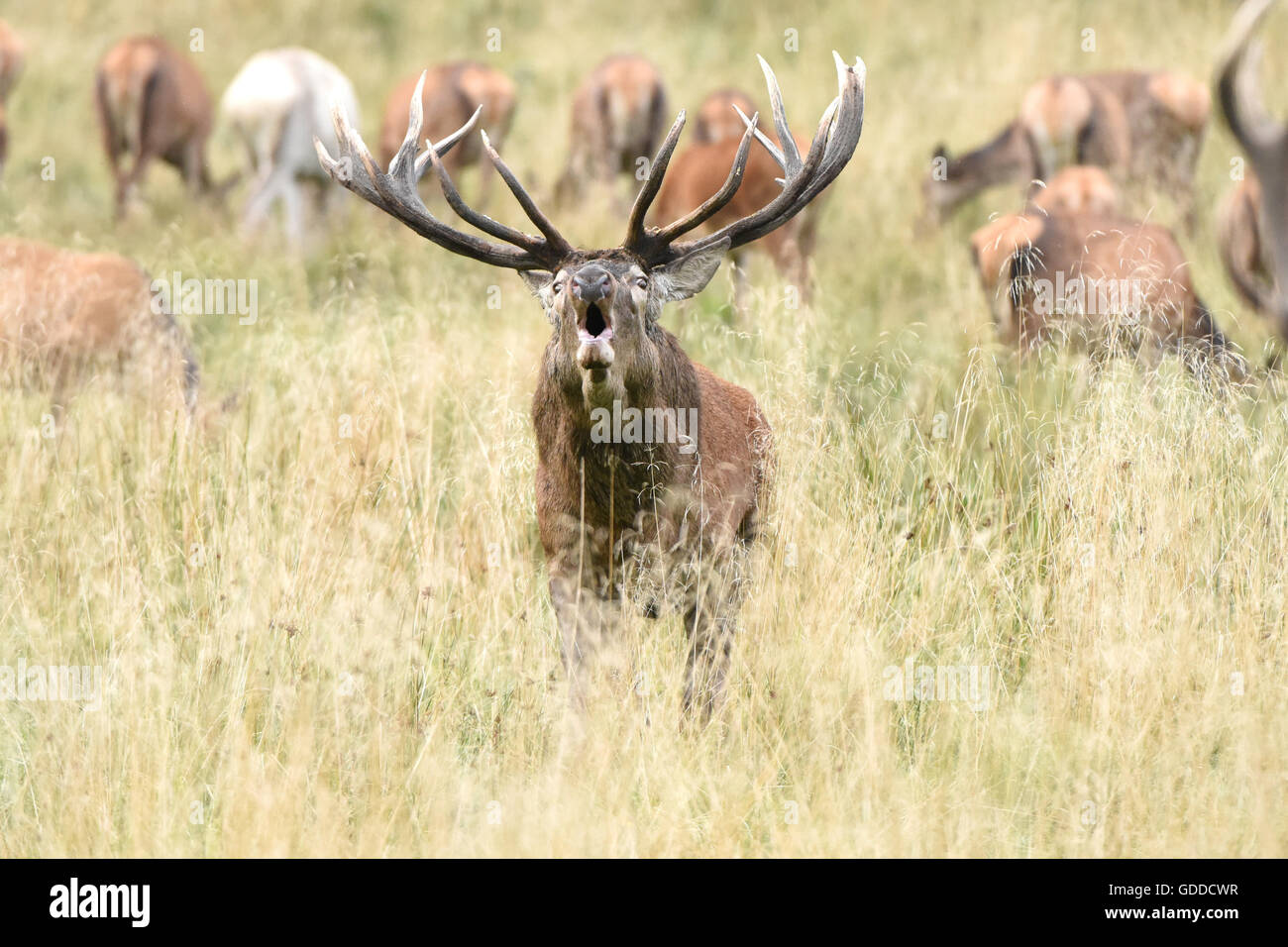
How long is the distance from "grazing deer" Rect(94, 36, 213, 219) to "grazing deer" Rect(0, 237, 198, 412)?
6083mm

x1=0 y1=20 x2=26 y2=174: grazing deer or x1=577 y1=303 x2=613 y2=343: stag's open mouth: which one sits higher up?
x1=0 y1=20 x2=26 y2=174: grazing deer

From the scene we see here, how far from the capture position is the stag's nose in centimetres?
481

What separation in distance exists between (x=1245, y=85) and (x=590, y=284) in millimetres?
1871

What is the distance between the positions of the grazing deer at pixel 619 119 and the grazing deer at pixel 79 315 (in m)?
6.50

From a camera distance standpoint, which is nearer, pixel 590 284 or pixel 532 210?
pixel 590 284

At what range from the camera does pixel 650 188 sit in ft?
16.7

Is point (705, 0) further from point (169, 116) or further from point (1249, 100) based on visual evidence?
point (1249, 100)

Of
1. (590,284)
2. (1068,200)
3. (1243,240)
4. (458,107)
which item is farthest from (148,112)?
(590,284)

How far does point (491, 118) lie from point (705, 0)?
620 centimetres

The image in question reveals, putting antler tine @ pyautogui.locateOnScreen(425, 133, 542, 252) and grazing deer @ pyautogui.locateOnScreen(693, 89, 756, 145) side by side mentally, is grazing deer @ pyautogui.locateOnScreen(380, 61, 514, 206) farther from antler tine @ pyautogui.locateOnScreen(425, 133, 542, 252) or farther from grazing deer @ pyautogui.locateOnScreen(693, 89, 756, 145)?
antler tine @ pyautogui.locateOnScreen(425, 133, 542, 252)

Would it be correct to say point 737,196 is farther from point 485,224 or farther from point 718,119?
point 485,224

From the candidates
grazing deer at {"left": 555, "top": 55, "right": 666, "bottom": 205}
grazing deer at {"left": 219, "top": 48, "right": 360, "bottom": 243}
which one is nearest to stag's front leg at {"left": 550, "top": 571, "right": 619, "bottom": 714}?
grazing deer at {"left": 219, "top": 48, "right": 360, "bottom": 243}

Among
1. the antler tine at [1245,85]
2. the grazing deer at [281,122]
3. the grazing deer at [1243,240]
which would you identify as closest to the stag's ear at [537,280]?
the antler tine at [1245,85]

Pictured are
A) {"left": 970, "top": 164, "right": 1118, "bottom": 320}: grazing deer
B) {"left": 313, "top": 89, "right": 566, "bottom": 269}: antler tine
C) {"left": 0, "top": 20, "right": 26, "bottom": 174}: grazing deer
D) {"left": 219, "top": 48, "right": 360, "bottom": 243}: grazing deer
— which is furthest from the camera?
{"left": 0, "top": 20, "right": 26, "bottom": 174}: grazing deer
